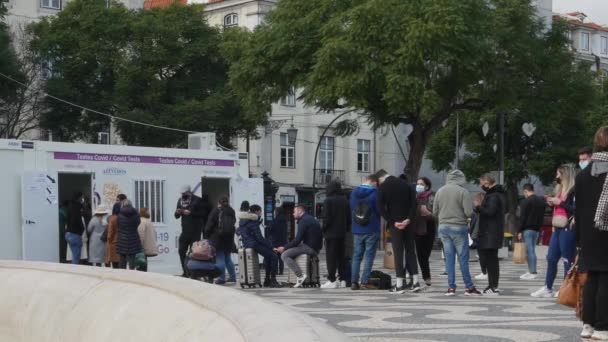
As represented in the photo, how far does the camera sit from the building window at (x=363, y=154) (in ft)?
246

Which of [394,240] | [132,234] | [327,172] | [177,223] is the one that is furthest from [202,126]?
[394,240]

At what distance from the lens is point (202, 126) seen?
53.2m

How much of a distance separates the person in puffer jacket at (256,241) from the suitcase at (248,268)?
0.54 ft

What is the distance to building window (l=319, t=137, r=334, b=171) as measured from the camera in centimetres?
7219

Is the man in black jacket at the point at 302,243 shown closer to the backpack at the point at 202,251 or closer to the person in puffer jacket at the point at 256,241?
the person in puffer jacket at the point at 256,241

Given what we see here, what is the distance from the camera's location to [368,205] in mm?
18531

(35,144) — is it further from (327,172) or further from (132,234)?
(327,172)

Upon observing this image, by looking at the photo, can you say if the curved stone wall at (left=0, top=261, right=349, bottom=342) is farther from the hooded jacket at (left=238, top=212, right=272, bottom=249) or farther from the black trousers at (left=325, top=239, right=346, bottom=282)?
the hooded jacket at (left=238, top=212, right=272, bottom=249)

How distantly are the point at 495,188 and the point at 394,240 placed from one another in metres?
1.49

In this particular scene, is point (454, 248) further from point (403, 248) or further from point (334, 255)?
point (334, 255)

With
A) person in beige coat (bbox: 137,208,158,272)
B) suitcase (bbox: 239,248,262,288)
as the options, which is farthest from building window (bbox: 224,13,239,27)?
suitcase (bbox: 239,248,262,288)

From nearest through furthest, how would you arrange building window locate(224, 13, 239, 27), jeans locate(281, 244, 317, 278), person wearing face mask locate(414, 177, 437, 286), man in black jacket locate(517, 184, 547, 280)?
person wearing face mask locate(414, 177, 437, 286) → jeans locate(281, 244, 317, 278) → man in black jacket locate(517, 184, 547, 280) → building window locate(224, 13, 239, 27)

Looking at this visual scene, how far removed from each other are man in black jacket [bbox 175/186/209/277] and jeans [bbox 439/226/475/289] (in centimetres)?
774

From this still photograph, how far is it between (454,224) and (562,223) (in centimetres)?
244
